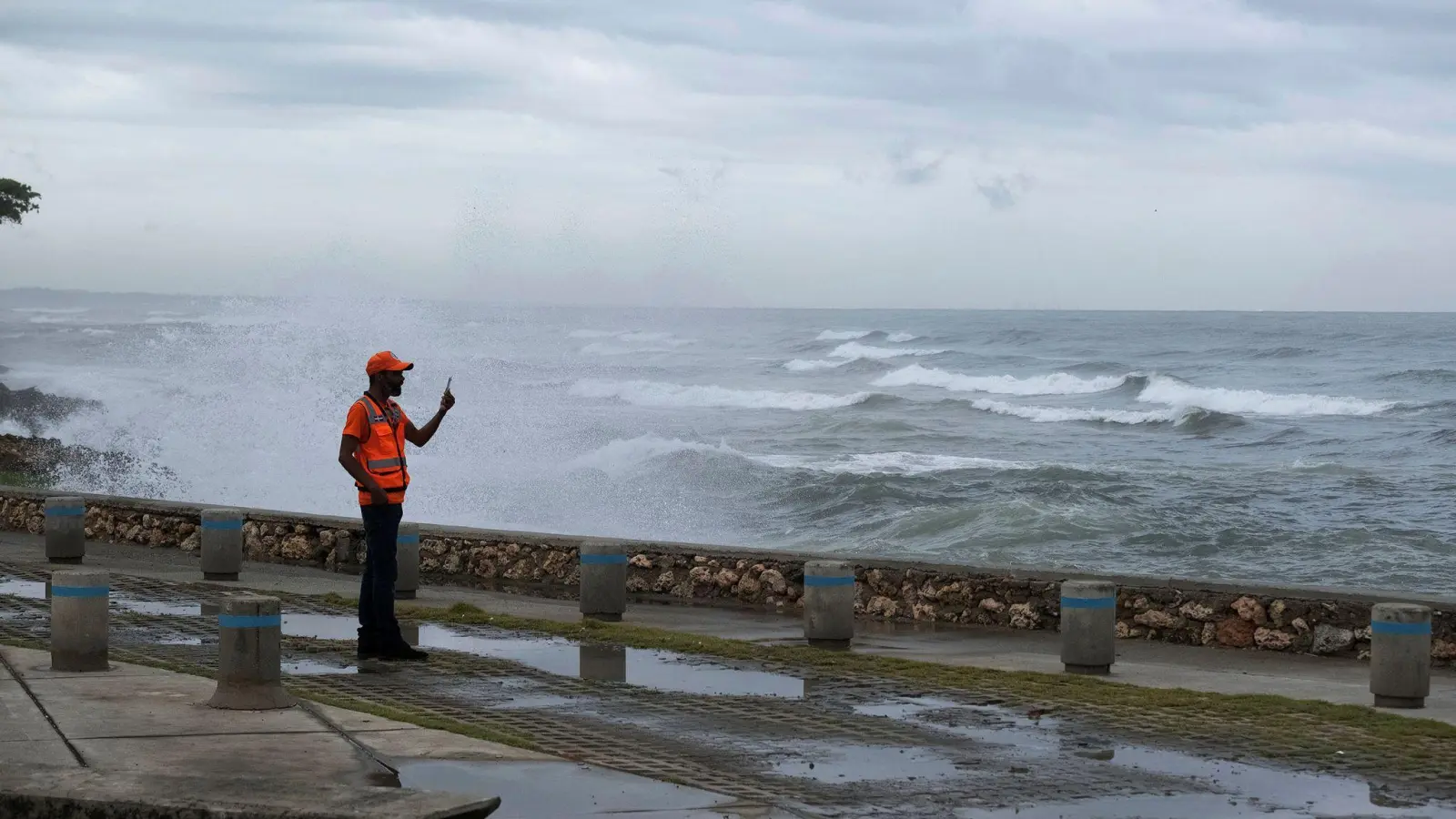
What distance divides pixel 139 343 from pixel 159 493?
6190cm

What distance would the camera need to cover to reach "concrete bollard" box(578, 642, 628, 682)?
33.6ft

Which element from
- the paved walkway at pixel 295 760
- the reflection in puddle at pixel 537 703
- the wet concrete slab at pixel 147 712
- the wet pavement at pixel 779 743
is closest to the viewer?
the paved walkway at pixel 295 760

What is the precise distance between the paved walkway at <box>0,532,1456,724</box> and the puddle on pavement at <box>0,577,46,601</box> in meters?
1.08

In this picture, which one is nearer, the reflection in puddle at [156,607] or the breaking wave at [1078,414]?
the reflection in puddle at [156,607]

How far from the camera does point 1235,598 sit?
1189cm

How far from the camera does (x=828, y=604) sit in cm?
1166

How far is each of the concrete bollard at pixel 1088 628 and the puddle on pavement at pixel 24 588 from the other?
8039mm

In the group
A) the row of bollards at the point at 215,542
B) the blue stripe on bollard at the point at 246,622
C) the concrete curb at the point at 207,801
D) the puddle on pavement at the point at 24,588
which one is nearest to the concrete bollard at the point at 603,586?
the row of bollards at the point at 215,542

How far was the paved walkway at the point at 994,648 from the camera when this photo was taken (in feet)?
33.6

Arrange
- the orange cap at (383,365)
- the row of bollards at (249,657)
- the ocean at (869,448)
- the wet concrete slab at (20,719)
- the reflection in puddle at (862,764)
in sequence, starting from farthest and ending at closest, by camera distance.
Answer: the ocean at (869,448) < the orange cap at (383,365) < the row of bollards at (249,657) < the wet concrete slab at (20,719) < the reflection in puddle at (862,764)

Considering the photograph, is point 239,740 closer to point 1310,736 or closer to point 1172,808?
point 1172,808

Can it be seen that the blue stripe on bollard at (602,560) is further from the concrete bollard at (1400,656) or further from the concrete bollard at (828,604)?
the concrete bollard at (1400,656)

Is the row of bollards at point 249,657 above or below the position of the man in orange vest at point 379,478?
below

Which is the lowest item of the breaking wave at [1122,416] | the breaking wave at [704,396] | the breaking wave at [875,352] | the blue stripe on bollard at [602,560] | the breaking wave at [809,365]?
the blue stripe on bollard at [602,560]
